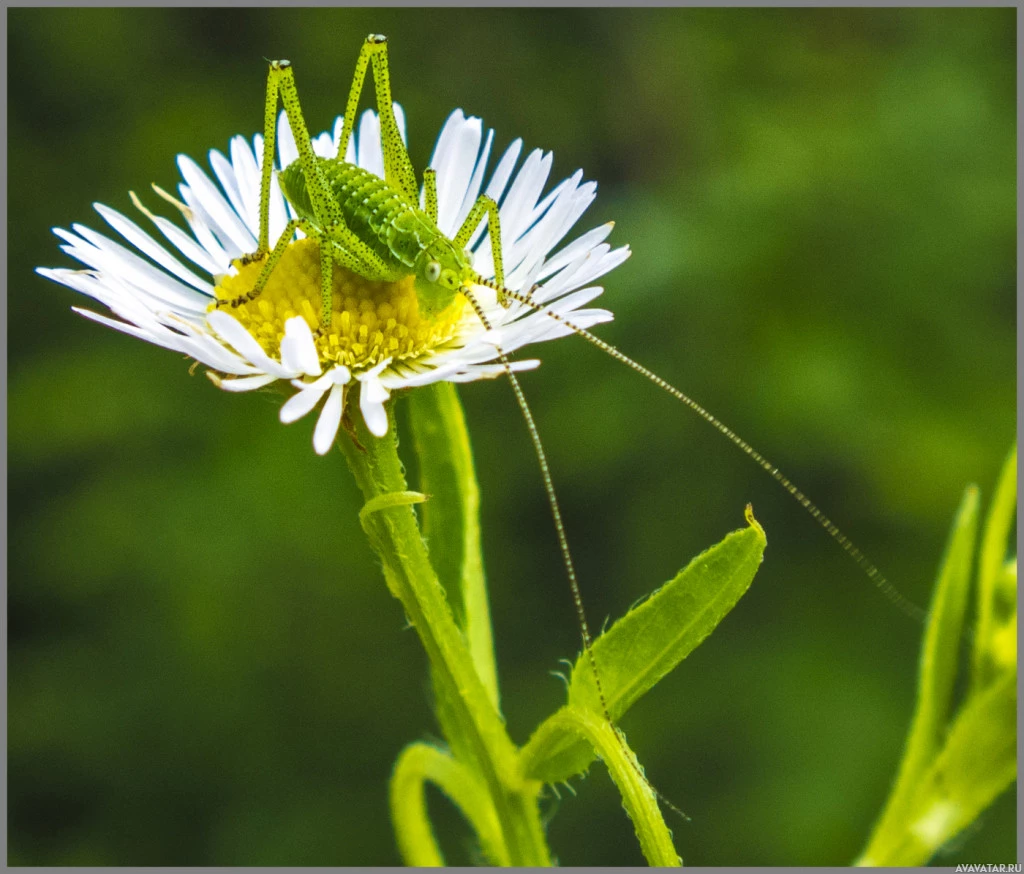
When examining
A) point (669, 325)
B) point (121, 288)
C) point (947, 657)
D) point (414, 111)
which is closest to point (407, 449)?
point (121, 288)

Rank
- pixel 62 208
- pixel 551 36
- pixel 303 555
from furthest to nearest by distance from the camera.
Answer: pixel 551 36
pixel 62 208
pixel 303 555

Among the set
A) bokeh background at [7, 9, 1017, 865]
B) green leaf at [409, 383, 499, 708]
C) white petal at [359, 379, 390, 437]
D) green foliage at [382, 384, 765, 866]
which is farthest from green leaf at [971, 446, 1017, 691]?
bokeh background at [7, 9, 1017, 865]

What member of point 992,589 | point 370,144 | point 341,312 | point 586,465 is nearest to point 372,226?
point 341,312

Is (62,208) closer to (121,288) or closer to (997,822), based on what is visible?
(121,288)

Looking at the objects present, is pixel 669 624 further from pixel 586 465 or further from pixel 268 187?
pixel 586 465

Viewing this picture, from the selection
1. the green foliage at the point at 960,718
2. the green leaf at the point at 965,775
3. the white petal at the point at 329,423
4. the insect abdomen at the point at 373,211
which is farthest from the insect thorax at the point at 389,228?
the green leaf at the point at 965,775

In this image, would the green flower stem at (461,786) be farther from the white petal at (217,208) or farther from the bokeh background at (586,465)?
the bokeh background at (586,465)
